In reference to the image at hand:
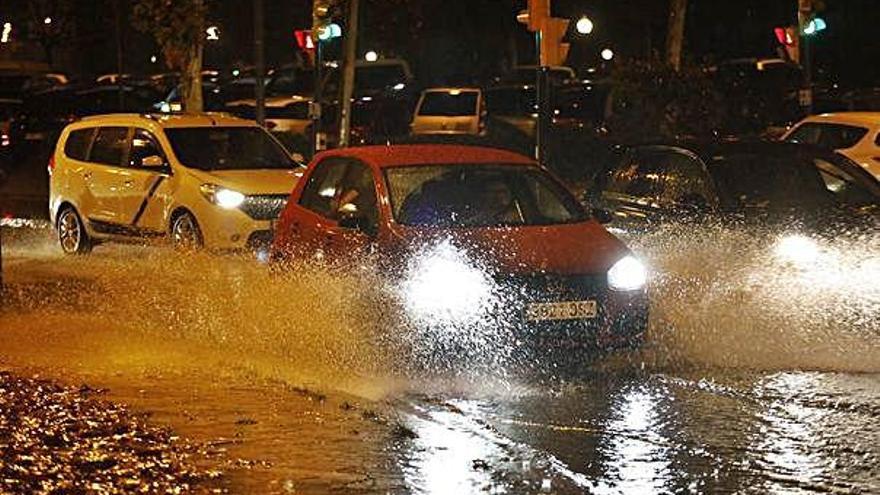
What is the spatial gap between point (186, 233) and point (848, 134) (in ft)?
28.8

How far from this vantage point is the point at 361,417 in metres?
8.98

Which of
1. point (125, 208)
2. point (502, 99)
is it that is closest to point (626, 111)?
point (502, 99)

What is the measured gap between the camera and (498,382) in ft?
32.8

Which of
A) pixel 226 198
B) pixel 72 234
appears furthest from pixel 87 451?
pixel 72 234

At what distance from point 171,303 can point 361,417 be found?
5.04m

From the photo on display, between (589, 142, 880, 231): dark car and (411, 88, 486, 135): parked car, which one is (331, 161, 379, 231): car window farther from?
(411, 88, 486, 135): parked car

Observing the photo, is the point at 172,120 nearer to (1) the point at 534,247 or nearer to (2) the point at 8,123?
(1) the point at 534,247

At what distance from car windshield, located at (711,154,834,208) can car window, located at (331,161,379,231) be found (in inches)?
118

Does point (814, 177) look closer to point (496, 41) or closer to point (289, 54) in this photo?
point (496, 41)

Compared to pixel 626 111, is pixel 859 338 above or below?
below

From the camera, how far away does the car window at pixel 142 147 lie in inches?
683

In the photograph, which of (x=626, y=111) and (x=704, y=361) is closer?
(x=704, y=361)

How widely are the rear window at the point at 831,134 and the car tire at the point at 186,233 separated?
26.1 ft

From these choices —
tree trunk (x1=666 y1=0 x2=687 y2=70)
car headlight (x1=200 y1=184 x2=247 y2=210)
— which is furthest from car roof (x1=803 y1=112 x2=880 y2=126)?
tree trunk (x1=666 y1=0 x2=687 y2=70)
